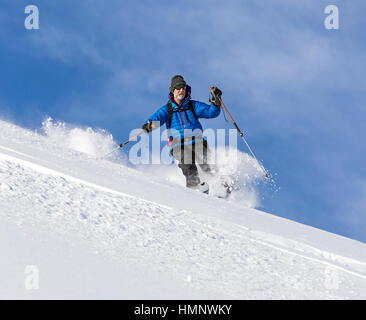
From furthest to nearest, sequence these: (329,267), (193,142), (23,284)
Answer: (193,142), (329,267), (23,284)

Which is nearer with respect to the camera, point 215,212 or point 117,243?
point 117,243

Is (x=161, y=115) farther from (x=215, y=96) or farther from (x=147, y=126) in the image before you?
(x=215, y=96)

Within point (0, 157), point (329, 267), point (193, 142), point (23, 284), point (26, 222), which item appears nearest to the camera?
point (23, 284)

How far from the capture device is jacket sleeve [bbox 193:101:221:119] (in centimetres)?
801

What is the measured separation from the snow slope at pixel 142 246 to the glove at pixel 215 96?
101 inches

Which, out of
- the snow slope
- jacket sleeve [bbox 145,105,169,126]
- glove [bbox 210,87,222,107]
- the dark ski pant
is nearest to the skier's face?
jacket sleeve [bbox 145,105,169,126]

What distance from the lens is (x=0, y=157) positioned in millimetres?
5156

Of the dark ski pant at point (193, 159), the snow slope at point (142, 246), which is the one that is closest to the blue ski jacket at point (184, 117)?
the dark ski pant at point (193, 159)

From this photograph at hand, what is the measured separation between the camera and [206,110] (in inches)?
316

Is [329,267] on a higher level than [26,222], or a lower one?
lower

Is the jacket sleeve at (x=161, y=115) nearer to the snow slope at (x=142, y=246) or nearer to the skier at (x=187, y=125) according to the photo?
the skier at (x=187, y=125)

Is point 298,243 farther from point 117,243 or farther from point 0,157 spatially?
point 0,157

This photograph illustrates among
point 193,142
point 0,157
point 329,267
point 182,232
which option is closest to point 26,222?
point 182,232

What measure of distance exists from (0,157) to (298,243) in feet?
10.4
